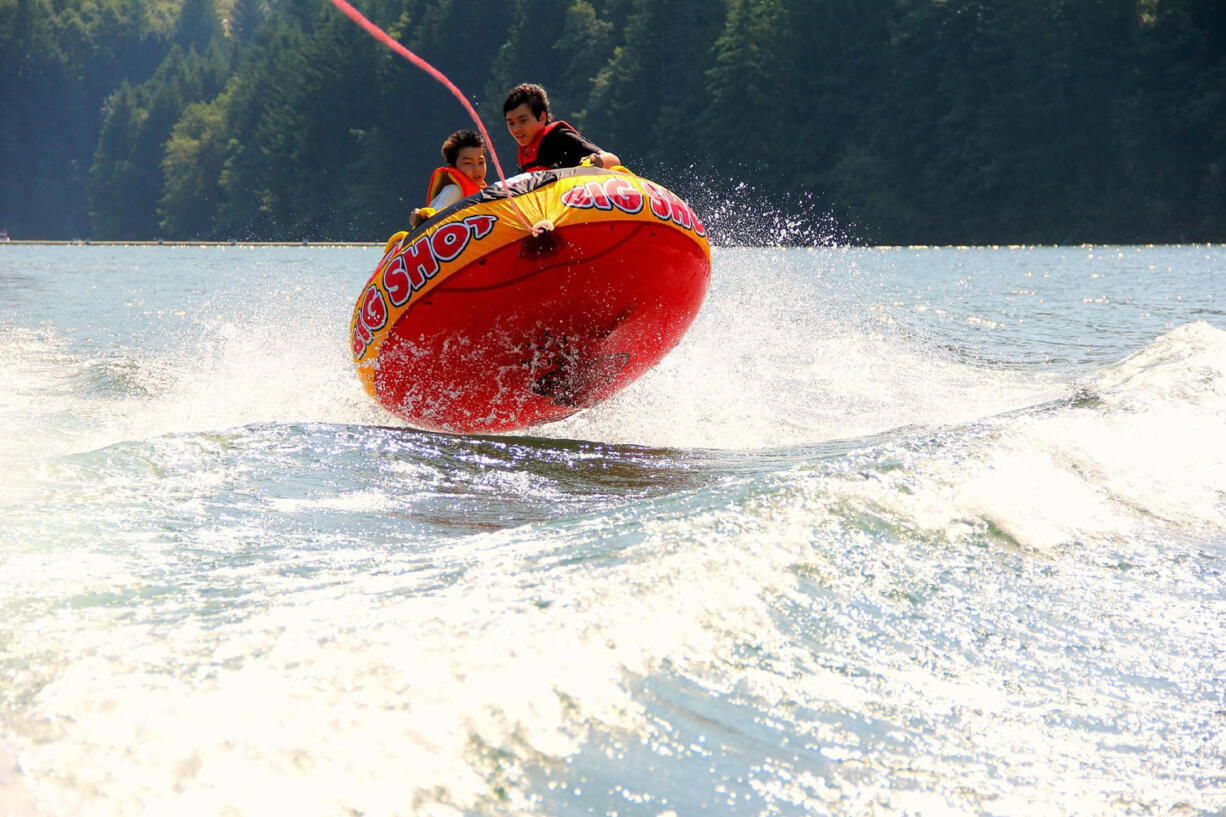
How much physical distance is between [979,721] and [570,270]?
10.9 feet

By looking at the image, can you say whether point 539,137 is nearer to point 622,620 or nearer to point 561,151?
point 561,151

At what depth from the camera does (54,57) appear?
10306cm

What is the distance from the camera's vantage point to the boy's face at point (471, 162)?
6.53 metres

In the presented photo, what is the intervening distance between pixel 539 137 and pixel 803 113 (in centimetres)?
3979

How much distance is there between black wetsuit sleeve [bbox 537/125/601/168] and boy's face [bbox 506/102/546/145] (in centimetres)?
8

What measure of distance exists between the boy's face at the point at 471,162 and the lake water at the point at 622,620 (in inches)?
54.2

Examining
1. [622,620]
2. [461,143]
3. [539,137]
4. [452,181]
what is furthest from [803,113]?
[622,620]

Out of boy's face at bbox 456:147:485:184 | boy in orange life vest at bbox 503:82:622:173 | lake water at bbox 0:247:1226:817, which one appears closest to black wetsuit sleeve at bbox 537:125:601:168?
boy in orange life vest at bbox 503:82:622:173

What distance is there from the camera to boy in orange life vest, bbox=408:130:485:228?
20.8ft

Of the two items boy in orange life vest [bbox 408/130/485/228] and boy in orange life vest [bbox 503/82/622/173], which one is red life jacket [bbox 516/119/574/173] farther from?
boy in orange life vest [bbox 408/130/485/228]

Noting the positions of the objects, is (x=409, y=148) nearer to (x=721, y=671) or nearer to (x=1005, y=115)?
(x=1005, y=115)

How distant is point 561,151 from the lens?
19.3 feet

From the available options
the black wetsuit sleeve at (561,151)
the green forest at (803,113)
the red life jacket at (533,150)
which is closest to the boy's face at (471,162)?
the red life jacket at (533,150)

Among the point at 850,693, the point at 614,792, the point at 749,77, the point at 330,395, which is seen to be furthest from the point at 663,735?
the point at 749,77
